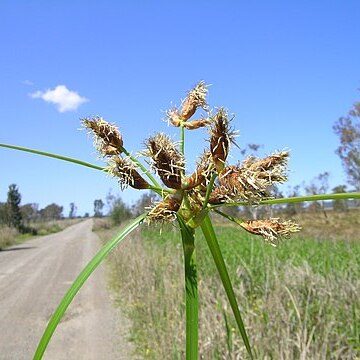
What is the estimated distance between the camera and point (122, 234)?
0.60m

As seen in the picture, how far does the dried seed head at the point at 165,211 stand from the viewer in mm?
665

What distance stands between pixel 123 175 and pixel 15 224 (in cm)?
4401

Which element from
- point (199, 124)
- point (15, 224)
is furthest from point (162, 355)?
point (15, 224)

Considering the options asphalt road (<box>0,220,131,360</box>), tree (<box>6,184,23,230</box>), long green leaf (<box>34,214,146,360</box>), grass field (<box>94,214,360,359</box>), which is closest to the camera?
long green leaf (<box>34,214,146,360</box>)

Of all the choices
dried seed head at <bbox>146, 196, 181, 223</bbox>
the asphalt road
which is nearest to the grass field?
dried seed head at <bbox>146, 196, 181, 223</bbox>

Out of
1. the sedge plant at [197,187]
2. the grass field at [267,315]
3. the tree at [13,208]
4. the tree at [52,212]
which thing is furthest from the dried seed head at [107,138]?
the tree at [52,212]

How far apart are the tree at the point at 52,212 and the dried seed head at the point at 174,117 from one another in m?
82.0

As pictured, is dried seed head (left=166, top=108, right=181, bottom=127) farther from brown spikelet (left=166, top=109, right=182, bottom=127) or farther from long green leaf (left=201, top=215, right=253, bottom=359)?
long green leaf (left=201, top=215, right=253, bottom=359)

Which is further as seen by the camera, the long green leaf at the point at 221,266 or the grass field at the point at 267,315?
the grass field at the point at 267,315

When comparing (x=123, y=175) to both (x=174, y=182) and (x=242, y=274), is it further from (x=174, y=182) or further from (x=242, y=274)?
(x=242, y=274)

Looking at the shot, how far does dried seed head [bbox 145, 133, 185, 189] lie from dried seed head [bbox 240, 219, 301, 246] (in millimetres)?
122

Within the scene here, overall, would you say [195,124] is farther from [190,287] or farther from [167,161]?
[190,287]

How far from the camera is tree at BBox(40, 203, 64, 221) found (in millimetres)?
81750

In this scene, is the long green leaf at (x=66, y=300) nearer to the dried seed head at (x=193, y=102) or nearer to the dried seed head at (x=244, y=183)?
the dried seed head at (x=244, y=183)
